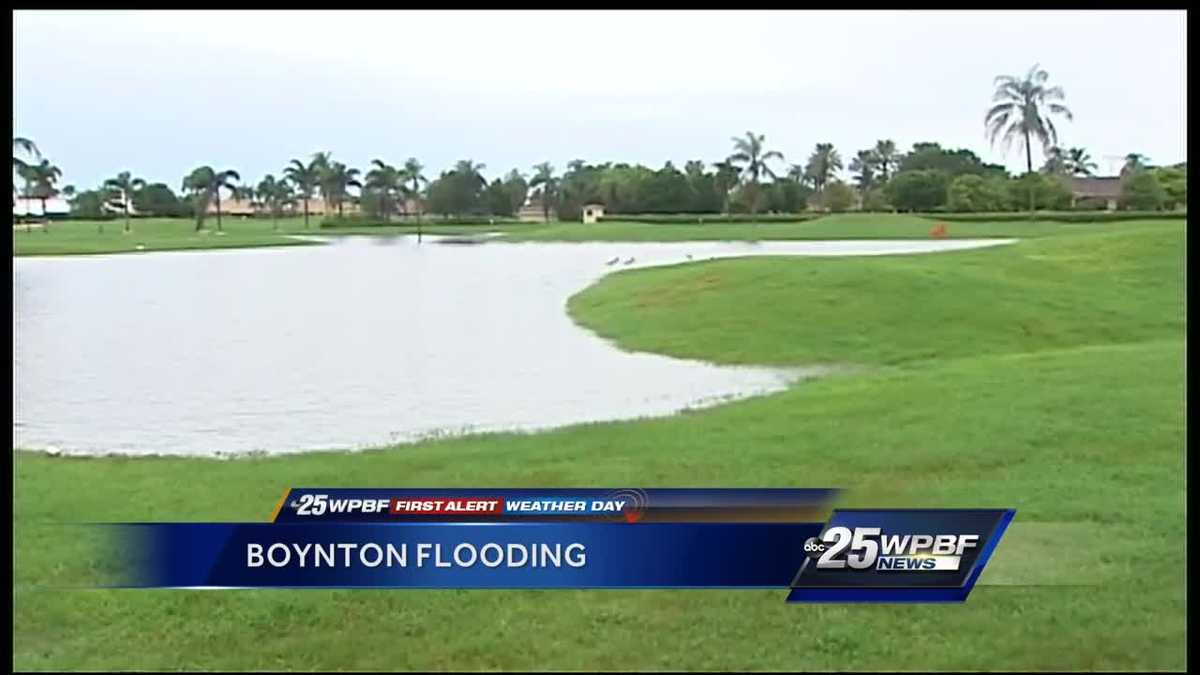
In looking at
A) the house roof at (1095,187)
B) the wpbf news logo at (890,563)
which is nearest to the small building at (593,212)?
the house roof at (1095,187)

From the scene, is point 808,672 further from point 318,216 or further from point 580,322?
point 580,322

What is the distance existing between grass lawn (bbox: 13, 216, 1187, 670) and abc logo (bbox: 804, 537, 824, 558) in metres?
0.17

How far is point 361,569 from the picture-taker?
3.46 metres

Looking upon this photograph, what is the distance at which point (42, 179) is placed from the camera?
15.9 ft

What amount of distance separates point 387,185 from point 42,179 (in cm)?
242

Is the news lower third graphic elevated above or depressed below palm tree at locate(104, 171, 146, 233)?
below

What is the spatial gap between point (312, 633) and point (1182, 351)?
672 cm

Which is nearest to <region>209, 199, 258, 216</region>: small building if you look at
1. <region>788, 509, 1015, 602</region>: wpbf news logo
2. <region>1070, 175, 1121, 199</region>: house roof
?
<region>788, 509, 1015, 602</region>: wpbf news logo

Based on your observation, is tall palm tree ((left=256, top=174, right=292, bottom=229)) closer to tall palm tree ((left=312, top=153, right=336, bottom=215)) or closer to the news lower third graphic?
tall palm tree ((left=312, top=153, right=336, bottom=215))

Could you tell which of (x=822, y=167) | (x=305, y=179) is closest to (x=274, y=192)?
(x=305, y=179)

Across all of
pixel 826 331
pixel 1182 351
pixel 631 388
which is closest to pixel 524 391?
pixel 631 388

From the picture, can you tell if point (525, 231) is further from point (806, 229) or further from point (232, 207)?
point (806, 229)

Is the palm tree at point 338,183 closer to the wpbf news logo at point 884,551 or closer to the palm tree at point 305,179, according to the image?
the palm tree at point 305,179

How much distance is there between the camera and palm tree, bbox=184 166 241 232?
19.8 ft
